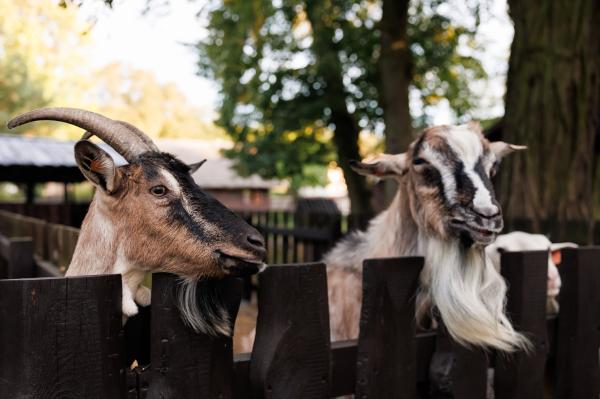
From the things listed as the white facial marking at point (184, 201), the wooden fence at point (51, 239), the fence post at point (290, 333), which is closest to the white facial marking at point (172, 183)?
the white facial marking at point (184, 201)

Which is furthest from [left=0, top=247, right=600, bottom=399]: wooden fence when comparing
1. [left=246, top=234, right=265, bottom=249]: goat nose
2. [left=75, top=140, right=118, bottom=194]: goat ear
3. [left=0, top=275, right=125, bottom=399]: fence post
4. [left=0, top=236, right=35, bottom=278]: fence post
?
[left=0, top=236, right=35, bottom=278]: fence post

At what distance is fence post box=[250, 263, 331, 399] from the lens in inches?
74.1

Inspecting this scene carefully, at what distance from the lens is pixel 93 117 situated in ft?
6.57

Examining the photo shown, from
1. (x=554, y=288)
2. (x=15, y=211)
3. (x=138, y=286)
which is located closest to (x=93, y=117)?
(x=138, y=286)

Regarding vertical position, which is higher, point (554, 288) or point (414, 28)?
point (414, 28)

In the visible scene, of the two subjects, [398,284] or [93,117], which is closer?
[93,117]

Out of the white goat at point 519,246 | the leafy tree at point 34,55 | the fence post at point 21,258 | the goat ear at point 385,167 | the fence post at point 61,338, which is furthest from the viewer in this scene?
the leafy tree at point 34,55

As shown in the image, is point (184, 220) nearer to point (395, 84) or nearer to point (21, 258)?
point (21, 258)

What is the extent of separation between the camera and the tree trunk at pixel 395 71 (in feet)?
33.3

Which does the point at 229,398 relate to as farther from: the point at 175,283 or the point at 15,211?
the point at 15,211

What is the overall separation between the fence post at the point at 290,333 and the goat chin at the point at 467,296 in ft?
2.24

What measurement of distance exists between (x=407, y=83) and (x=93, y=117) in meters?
9.32

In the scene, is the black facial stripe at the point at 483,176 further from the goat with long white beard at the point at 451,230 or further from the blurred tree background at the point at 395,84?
the blurred tree background at the point at 395,84

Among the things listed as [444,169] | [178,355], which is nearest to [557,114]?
[444,169]
